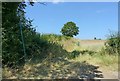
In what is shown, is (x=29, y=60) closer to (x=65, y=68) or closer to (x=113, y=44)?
(x=65, y=68)

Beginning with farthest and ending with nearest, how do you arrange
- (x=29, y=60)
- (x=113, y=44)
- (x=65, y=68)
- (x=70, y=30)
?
(x=70, y=30), (x=113, y=44), (x=29, y=60), (x=65, y=68)

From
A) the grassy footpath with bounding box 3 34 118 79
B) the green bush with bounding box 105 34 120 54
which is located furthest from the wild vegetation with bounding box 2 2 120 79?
the green bush with bounding box 105 34 120 54

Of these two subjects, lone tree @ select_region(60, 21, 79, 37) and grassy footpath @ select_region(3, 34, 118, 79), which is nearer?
grassy footpath @ select_region(3, 34, 118, 79)

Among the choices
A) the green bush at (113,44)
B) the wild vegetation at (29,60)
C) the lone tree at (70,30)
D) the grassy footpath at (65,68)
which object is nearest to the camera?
the grassy footpath at (65,68)

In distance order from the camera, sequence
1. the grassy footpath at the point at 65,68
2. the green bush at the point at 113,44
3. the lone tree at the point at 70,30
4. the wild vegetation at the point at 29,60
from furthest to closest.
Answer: the lone tree at the point at 70,30 < the green bush at the point at 113,44 < the wild vegetation at the point at 29,60 < the grassy footpath at the point at 65,68

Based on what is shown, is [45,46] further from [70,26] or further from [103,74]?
[70,26]

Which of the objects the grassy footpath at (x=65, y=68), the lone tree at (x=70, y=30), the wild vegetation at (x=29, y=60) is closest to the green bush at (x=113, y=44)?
the wild vegetation at (x=29, y=60)

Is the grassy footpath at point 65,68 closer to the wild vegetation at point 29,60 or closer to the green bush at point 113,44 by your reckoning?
the wild vegetation at point 29,60

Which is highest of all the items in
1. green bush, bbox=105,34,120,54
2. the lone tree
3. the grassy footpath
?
the lone tree

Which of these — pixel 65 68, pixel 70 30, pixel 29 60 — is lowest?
pixel 65 68

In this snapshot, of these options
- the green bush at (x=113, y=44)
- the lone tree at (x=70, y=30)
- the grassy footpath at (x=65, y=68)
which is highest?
the lone tree at (x=70, y=30)

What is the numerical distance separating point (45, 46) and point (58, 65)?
13.5 ft

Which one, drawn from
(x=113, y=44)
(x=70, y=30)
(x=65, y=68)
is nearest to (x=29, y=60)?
(x=65, y=68)

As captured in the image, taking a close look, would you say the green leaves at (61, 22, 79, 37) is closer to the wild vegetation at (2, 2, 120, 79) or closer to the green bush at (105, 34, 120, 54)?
the green bush at (105, 34, 120, 54)
